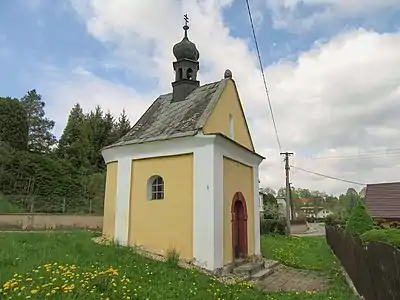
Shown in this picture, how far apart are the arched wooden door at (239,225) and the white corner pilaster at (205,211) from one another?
1922mm

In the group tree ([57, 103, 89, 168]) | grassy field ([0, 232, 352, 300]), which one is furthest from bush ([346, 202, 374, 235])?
tree ([57, 103, 89, 168])

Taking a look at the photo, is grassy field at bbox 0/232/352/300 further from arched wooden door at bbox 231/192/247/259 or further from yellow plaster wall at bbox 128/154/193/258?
arched wooden door at bbox 231/192/247/259

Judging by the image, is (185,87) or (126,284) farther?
(185,87)

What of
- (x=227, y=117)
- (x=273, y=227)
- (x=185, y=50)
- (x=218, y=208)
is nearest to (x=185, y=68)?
(x=185, y=50)

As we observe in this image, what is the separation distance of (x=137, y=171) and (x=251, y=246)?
5356 mm

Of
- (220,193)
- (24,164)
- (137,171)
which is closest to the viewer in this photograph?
(220,193)

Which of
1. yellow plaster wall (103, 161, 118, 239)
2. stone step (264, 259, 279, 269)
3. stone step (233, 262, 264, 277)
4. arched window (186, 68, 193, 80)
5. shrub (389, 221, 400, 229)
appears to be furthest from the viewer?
shrub (389, 221, 400, 229)

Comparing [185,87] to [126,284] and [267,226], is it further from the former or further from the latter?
[267,226]

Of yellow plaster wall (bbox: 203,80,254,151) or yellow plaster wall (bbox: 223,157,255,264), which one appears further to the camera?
yellow plaster wall (bbox: 203,80,254,151)

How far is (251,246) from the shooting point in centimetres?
1406

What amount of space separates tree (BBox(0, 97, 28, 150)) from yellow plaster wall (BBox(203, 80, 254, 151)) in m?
24.4

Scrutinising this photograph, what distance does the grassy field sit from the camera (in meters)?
6.46

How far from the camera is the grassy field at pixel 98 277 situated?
6461 millimetres

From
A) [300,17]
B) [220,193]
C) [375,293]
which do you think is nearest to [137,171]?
[220,193]
